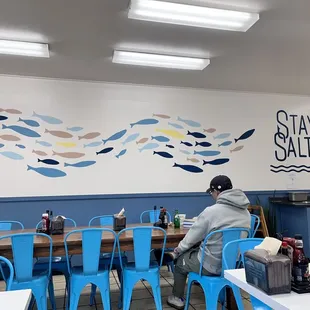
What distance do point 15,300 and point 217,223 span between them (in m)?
1.76

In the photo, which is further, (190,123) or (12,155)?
(190,123)

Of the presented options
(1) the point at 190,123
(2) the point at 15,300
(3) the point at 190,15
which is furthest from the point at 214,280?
(1) the point at 190,123

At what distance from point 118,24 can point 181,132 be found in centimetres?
233

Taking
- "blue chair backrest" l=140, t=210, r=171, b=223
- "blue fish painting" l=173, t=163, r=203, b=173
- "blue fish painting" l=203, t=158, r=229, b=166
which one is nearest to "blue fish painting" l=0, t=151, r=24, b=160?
"blue chair backrest" l=140, t=210, r=171, b=223

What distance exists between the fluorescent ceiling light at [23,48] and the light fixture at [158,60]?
810 millimetres

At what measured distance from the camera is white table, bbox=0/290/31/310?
134 centimetres

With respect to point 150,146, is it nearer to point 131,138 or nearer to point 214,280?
point 131,138

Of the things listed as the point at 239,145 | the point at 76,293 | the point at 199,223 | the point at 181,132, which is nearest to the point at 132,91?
the point at 181,132

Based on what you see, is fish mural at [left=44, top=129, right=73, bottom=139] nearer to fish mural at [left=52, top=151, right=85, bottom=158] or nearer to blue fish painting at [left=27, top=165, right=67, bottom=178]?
fish mural at [left=52, top=151, right=85, bottom=158]

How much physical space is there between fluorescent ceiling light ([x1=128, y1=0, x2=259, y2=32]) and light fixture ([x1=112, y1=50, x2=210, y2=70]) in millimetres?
874

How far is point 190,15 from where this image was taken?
2.69m

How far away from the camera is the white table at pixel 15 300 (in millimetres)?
1342

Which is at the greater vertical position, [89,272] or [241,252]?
[241,252]

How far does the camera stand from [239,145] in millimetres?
5211
